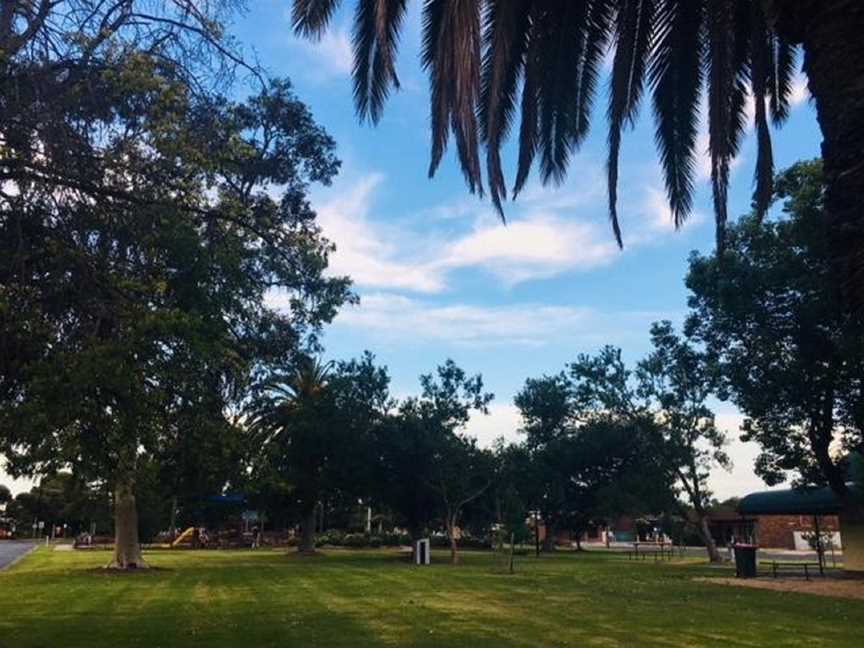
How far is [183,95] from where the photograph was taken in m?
11.1

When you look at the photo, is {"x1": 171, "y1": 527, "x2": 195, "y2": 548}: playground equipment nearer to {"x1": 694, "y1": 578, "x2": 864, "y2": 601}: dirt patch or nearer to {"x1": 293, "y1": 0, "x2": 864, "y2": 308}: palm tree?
{"x1": 694, "y1": 578, "x2": 864, "y2": 601}: dirt patch

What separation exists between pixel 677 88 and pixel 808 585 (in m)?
21.9

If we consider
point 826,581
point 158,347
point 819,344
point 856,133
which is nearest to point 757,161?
point 856,133

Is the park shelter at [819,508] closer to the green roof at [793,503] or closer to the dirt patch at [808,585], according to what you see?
the green roof at [793,503]

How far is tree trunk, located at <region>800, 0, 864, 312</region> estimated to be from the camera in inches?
210

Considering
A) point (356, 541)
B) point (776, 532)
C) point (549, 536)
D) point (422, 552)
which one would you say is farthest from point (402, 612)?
point (776, 532)

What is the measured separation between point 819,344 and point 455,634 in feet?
61.0

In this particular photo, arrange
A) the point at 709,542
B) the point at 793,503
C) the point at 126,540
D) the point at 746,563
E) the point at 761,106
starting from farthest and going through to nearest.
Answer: the point at 709,542 < the point at 793,503 < the point at 126,540 < the point at 746,563 < the point at 761,106

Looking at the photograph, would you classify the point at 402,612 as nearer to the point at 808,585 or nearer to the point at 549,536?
the point at 808,585

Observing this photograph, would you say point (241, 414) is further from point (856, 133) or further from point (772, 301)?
point (772, 301)

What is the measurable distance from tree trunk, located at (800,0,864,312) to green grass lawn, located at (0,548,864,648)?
32.2 feet

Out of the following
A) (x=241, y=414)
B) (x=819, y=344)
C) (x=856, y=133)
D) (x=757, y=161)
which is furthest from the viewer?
(x=819, y=344)

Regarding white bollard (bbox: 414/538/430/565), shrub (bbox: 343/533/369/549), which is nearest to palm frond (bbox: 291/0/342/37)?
white bollard (bbox: 414/538/430/565)

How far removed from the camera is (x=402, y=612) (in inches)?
720
